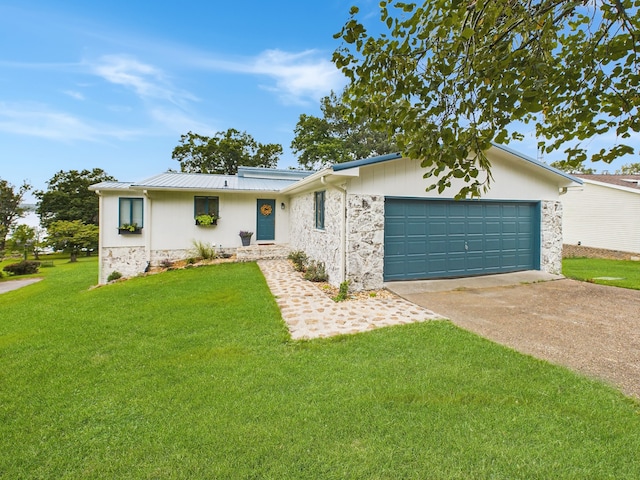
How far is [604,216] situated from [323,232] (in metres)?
14.6

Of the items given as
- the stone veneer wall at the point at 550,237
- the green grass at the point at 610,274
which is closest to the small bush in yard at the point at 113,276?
the stone veneer wall at the point at 550,237

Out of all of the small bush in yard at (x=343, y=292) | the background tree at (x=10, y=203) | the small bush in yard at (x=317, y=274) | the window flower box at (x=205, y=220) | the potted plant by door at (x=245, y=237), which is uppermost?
the background tree at (x=10, y=203)

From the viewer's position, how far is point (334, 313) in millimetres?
5520

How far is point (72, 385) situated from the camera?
3172 mm

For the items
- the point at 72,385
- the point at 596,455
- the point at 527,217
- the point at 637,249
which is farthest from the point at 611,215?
the point at 72,385

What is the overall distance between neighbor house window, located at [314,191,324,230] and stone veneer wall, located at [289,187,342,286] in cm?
19

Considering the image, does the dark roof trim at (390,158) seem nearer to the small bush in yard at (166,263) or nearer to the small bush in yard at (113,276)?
the small bush in yard at (166,263)

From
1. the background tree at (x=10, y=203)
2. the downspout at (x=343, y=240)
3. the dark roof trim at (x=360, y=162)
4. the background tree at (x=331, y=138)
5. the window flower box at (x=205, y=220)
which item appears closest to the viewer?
the dark roof trim at (x=360, y=162)

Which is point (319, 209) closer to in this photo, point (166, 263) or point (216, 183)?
point (216, 183)

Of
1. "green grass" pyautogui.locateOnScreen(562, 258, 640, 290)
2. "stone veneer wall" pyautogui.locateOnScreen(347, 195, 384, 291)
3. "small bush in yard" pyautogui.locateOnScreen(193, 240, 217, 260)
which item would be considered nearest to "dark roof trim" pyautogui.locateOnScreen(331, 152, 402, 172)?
"stone veneer wall" pyautogui.locateOnScreen(347, 195, 384, 291)

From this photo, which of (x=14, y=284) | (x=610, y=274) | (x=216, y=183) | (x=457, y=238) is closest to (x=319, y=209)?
(x=457, y=238)

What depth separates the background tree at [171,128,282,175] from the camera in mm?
28797

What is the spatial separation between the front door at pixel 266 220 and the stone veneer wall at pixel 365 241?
6480 mm

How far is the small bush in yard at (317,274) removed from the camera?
26.8 ft
